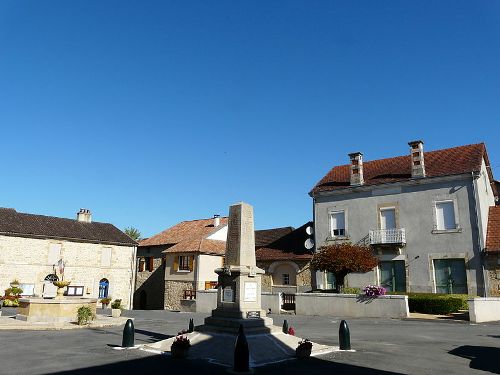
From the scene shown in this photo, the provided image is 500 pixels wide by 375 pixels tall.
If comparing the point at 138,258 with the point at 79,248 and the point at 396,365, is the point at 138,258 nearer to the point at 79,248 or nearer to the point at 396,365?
the point at 79,248

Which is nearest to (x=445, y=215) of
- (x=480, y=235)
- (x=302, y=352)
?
(x=480, y=235)

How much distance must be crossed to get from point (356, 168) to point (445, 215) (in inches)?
264

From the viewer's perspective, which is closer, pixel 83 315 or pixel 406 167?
pixel 83 315

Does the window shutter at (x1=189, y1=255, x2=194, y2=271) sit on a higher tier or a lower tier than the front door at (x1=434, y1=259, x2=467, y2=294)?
higher

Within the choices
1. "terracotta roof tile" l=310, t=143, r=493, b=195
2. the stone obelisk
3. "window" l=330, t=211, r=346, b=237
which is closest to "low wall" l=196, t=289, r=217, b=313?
"window" l=330, t=211, r=346, b=237

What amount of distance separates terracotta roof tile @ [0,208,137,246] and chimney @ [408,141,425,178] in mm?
26107

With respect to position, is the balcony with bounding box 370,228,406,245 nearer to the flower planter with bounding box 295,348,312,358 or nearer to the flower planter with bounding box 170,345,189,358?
the flower planter with bounding box 295,348,312,358

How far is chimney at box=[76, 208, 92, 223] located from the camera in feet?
135

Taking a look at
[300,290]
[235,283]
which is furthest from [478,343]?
[300,290]

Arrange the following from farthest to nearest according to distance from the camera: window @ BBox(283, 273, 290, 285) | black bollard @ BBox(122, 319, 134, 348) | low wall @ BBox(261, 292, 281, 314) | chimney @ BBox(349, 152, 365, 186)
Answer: window @ BBox(283, 273, 290, 285) < chimney @ BBox(349, 152, 365, 186) < low wall @ BBox(261, 292, 281, 314) < black bollard @ BBox(122, 319, 134, 348)

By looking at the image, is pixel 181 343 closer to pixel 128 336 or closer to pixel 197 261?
pixel 128 336

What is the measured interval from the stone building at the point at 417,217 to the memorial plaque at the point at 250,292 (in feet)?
54.4

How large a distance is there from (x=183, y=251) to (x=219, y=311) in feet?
75.9

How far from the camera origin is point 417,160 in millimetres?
26953
